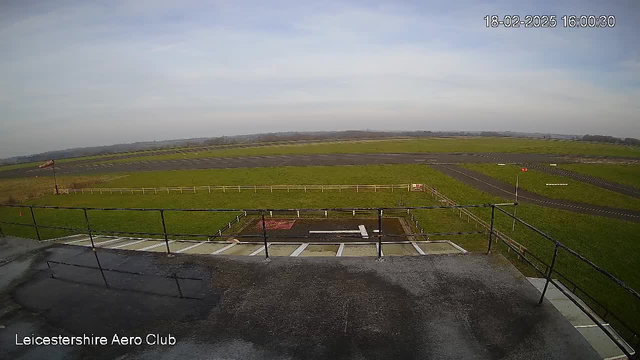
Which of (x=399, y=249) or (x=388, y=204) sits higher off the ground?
(x=399, y=249)

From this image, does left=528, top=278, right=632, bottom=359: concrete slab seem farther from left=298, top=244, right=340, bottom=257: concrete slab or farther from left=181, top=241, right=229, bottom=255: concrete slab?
left=181, top=241, right=229, bottom=255: concrete slab

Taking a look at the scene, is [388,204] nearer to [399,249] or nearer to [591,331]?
[399,249]

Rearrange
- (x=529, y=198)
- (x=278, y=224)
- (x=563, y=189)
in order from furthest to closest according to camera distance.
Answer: (x=563, y=189) → (x=529, y=198) → (x=278, y=224)

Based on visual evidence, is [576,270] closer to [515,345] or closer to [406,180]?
[515,345]

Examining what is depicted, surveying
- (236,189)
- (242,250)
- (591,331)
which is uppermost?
(242,250)

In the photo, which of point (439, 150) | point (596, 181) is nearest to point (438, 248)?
point (596, 181)

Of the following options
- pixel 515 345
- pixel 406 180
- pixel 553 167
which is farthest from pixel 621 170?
pixel 515 345

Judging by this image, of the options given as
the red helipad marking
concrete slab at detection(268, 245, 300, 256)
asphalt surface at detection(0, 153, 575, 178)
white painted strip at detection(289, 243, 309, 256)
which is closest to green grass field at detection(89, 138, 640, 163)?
asphalt surface at detection(0, 153, 575, 178)
